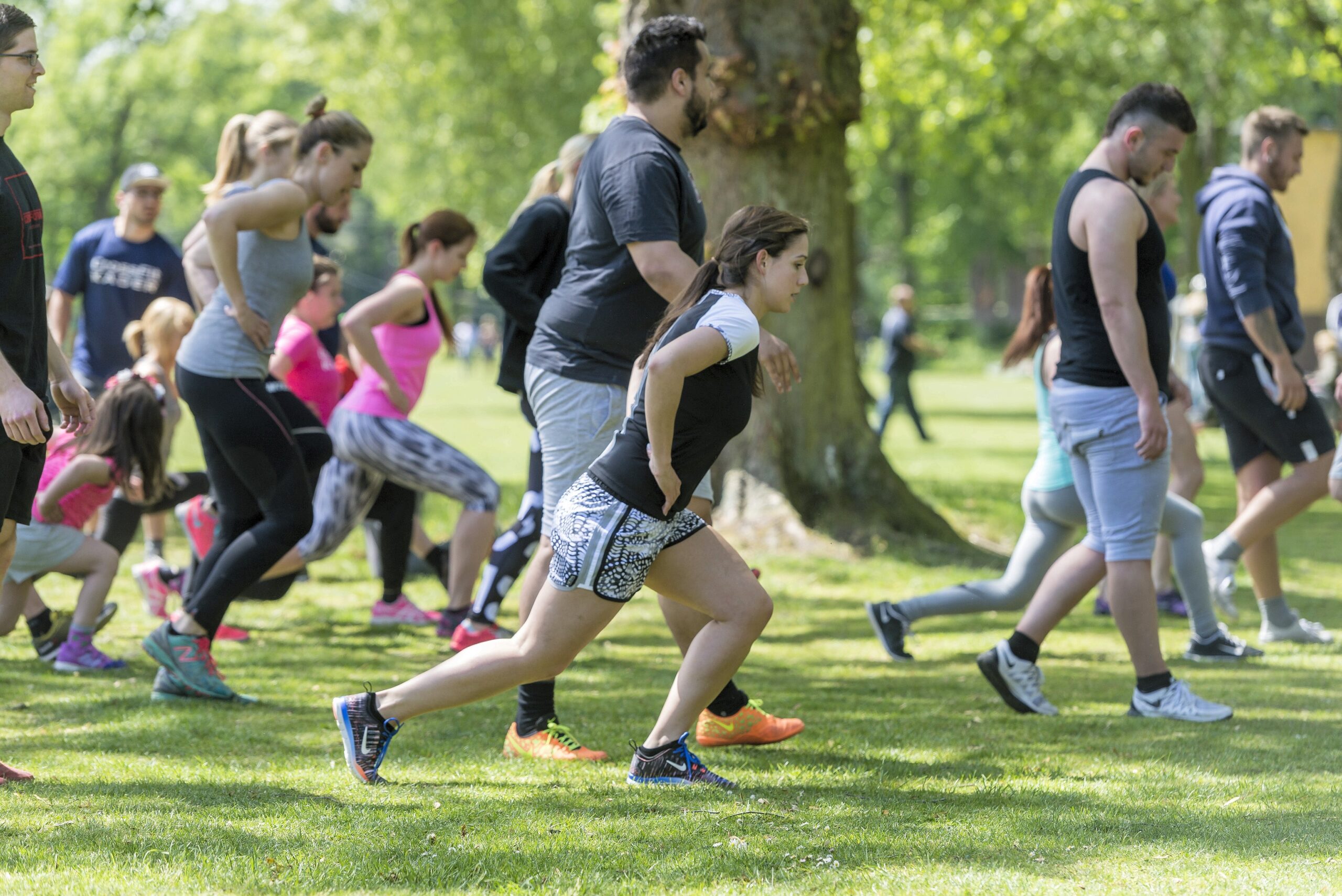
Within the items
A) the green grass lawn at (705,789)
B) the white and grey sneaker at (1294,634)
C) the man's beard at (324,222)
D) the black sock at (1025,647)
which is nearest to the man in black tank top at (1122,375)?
the black sock at (1025,647)

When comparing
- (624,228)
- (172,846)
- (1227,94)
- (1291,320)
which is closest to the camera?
(172,846)

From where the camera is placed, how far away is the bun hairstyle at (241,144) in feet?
19.9

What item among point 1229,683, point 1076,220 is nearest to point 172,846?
point 1076,220

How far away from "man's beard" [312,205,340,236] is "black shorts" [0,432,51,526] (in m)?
3.73

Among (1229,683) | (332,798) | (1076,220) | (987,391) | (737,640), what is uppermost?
(1076,220)

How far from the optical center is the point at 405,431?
670 centimetres

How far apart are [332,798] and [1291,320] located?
496 cm

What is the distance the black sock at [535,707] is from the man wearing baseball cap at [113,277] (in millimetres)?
5027

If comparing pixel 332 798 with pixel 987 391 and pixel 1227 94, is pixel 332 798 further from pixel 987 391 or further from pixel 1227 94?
pixel 987 391

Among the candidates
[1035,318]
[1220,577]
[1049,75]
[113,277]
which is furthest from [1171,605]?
[1049,75]

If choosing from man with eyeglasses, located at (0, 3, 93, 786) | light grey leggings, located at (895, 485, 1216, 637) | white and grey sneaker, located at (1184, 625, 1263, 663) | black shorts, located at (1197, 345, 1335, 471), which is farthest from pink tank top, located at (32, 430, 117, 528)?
black shorts, located at (1197, 345, 1335, 471)

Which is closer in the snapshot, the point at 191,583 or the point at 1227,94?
the point at 191,583

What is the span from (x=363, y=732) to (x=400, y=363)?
315 cm

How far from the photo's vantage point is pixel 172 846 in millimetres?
3525
